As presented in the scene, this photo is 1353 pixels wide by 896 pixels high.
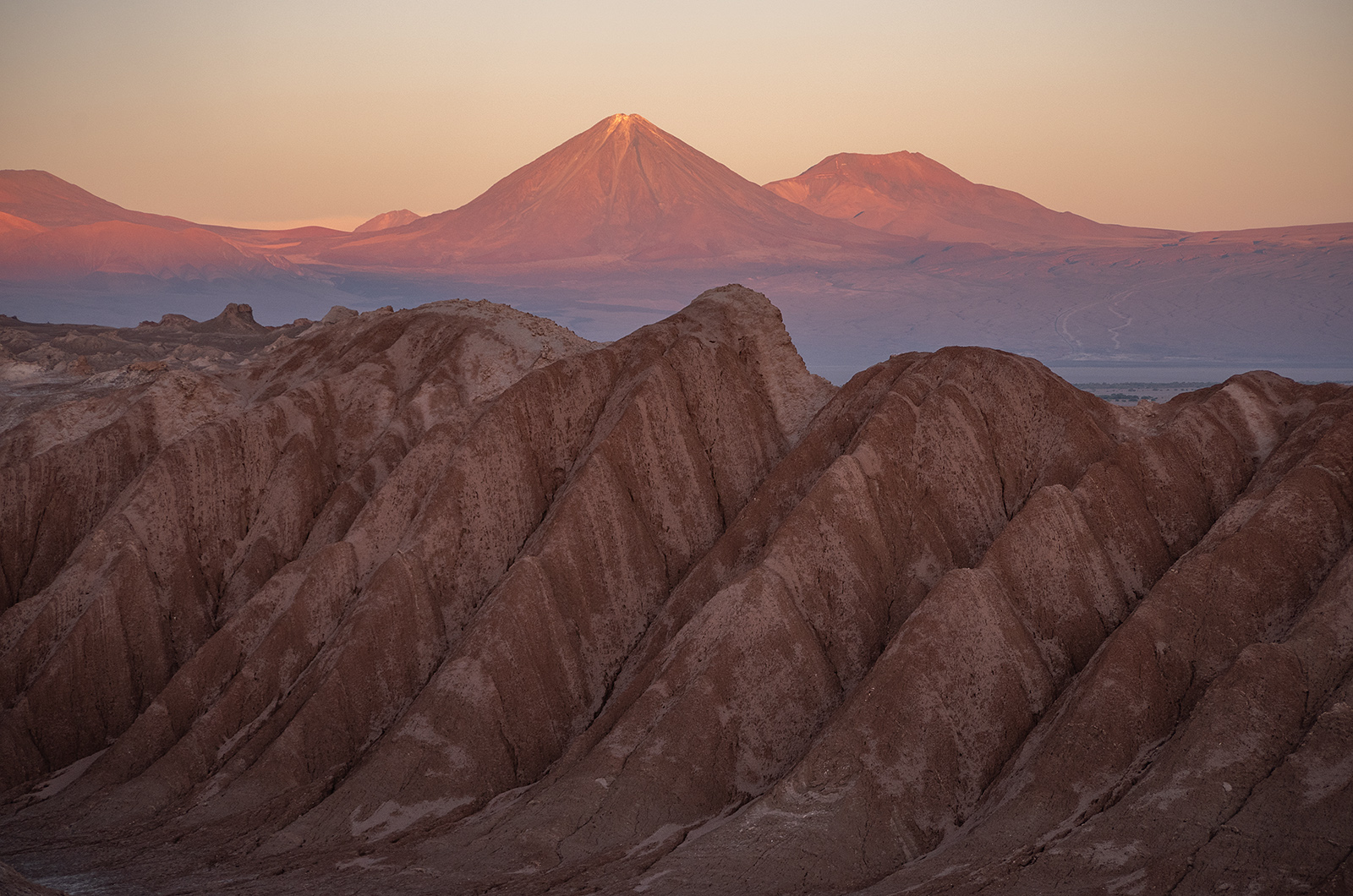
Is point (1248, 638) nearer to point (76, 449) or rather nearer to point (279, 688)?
point (279, 688)

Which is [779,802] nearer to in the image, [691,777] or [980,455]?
[691,777]

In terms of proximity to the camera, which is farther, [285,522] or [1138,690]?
[285,522]

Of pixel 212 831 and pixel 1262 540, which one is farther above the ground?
pixel 1262 540

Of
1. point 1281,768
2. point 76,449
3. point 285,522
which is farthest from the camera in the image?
point 76,449

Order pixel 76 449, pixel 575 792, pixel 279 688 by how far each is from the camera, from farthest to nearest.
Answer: pixel 76 449 < pixel 279 688 < pixel 575 792

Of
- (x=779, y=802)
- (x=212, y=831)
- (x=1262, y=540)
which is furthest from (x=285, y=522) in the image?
(x=1262, y=540)

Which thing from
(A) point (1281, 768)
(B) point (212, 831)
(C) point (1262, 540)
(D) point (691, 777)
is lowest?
(B) point (212, 831)

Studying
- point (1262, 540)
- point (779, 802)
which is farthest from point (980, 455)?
point (779, 802)
